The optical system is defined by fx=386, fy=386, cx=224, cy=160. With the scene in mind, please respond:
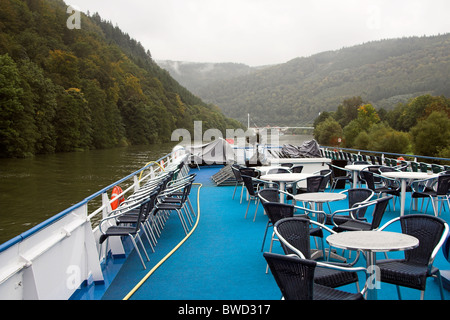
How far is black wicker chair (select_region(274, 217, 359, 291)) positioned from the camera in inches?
104

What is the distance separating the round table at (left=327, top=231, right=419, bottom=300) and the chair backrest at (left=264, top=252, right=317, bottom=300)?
0.57 meters

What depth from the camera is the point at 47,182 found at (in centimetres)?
2592

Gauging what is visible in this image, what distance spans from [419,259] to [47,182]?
26625 millimetres

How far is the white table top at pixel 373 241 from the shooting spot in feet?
8.08

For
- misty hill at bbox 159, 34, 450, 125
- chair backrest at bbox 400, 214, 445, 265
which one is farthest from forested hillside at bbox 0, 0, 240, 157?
misty hill at bbox 159, 34, 450, 125

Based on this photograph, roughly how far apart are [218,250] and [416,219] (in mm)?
2337

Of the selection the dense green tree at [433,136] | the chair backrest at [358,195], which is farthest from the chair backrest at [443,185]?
the dense green tree at [433,136]

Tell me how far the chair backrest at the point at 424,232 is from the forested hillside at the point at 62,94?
35.2 metres

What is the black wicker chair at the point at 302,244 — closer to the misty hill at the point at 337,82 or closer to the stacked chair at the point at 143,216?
the stacked chair at the point at 143,216

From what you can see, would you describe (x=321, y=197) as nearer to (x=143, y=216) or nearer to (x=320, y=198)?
(x=320, y=198)

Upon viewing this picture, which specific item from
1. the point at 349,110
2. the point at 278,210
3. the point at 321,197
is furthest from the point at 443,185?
the point at 349,110

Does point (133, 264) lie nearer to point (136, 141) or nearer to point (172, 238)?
point (172, 238)

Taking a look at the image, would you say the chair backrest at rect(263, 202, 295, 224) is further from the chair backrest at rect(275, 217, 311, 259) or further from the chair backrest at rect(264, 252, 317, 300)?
the chair backrest at rect(264, 252, 317, 300)
